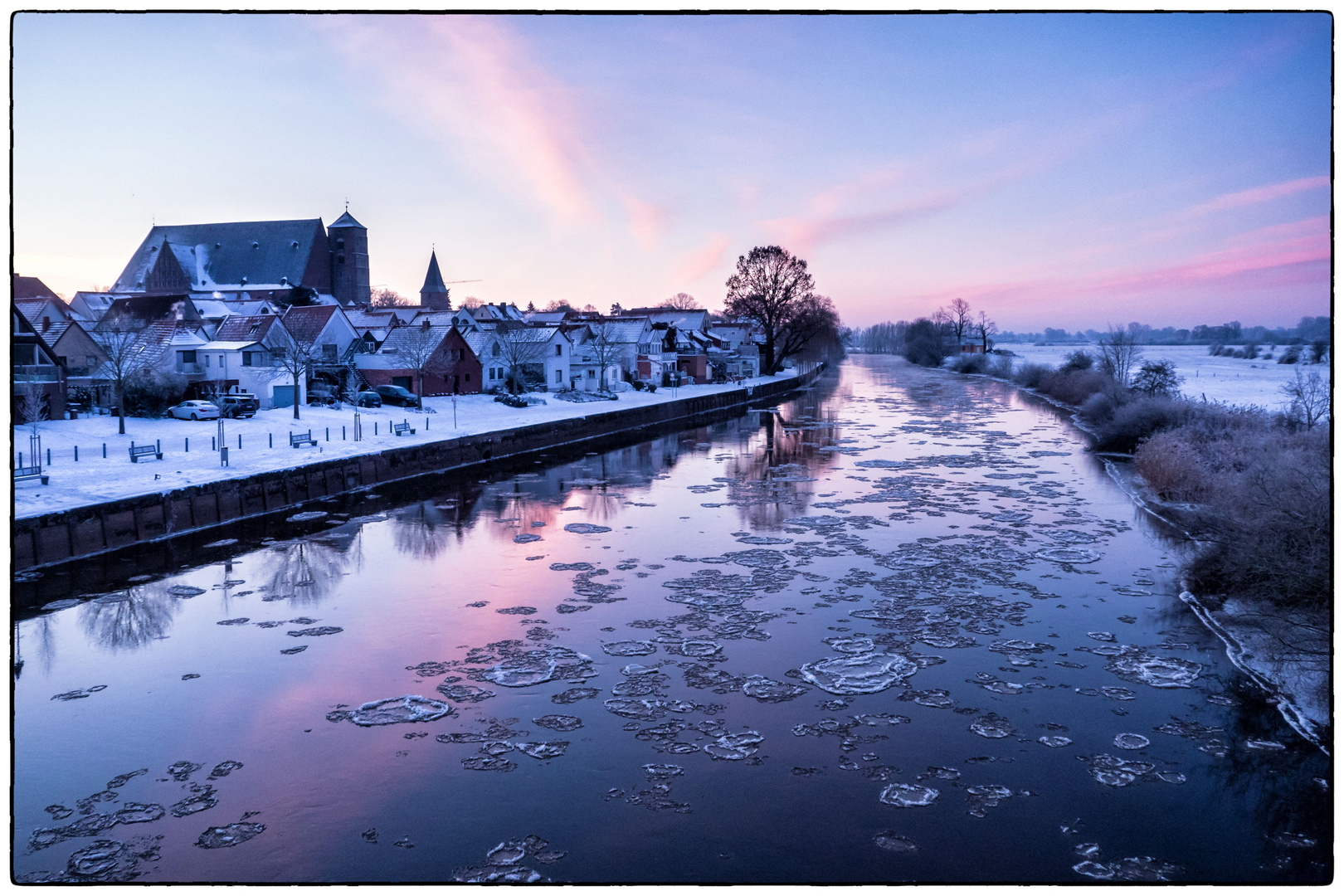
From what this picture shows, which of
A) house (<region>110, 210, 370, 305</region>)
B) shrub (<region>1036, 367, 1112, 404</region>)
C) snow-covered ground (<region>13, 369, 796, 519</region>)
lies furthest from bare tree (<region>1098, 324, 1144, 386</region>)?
house (<region>110, 210, 370, 305</region>)

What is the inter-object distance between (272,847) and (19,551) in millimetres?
14165

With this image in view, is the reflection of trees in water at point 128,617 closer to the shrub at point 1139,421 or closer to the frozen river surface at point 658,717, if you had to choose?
the frozen river surface at point 658,717

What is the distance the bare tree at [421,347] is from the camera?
49.1 metres

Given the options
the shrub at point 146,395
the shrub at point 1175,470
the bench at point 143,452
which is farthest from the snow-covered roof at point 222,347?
the shrub at point 1175,470

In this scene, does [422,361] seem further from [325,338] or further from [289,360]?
[289,360]

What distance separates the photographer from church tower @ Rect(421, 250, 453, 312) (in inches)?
4134

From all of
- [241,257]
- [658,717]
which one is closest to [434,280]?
[241,257]

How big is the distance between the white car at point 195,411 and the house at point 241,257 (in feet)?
168

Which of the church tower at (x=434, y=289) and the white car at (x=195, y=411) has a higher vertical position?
the church tower at (x=434, y=289)

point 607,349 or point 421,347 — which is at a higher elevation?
point 607,349

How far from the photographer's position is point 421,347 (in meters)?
49.2

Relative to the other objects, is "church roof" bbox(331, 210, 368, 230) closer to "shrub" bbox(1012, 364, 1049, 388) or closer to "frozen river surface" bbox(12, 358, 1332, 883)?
"shrub" bbox(1012, 364, 1049, 388)

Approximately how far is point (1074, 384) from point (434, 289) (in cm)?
7240

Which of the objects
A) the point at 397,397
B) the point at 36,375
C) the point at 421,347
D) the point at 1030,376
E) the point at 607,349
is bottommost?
the point at 397,397
